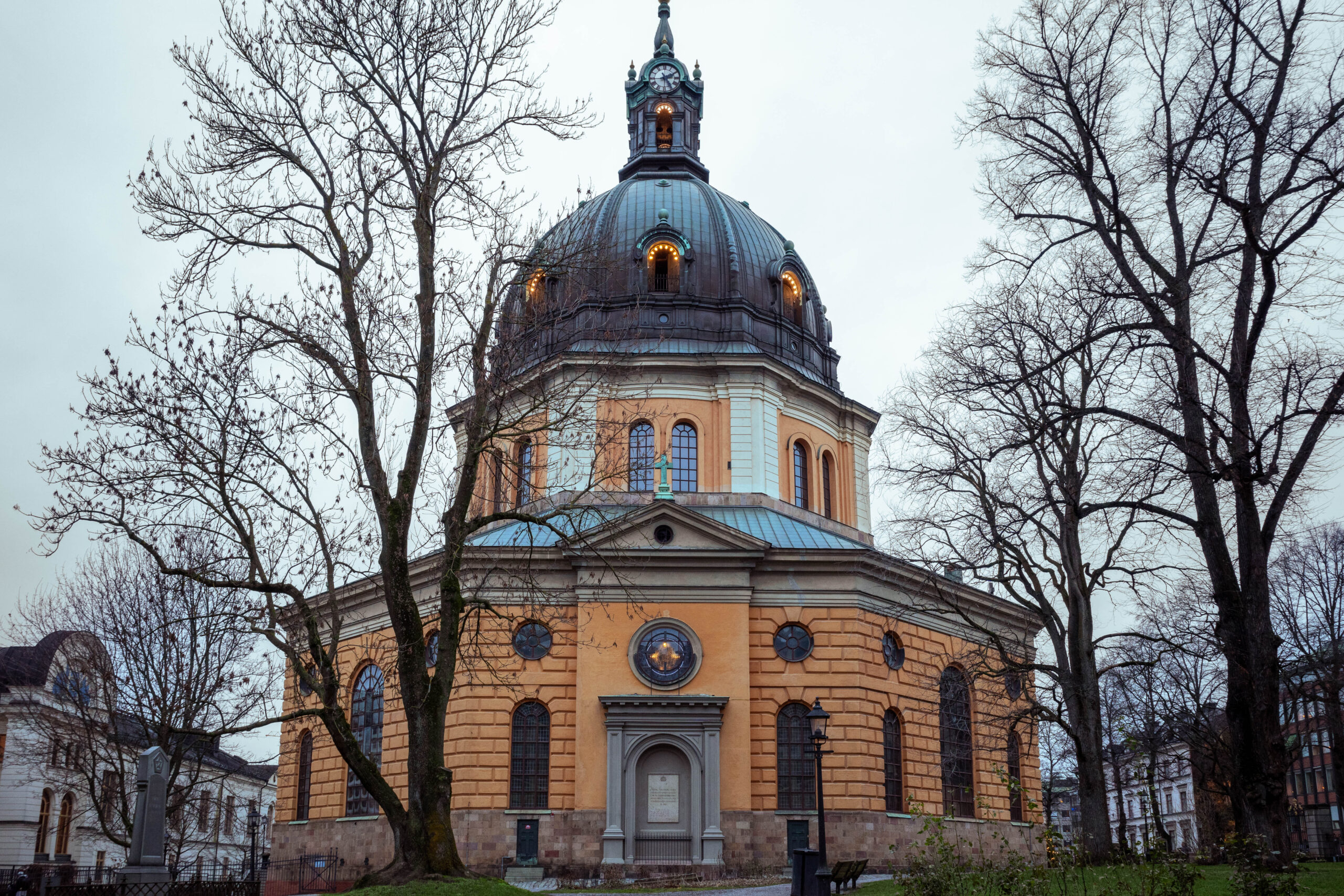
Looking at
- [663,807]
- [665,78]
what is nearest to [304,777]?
[663,807]

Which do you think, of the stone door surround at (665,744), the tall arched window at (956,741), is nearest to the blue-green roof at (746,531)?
the stone door surround at (665,744)

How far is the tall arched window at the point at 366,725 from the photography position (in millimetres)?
31375

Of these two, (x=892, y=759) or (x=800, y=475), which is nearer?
(x=892, y=759)

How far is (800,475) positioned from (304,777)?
56.8ft

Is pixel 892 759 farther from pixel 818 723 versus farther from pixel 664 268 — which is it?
pixel 664 268

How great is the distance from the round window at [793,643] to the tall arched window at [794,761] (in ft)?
3.90

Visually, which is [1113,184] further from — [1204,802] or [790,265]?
[1204,802]

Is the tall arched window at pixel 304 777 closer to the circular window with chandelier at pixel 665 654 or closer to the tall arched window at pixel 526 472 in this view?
the tall arched window at pixel 526 472

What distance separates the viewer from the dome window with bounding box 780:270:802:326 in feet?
123

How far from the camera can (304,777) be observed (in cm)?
3434

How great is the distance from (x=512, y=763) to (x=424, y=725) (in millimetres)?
12998

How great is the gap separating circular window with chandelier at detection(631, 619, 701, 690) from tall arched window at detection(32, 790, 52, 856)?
97.4 feet

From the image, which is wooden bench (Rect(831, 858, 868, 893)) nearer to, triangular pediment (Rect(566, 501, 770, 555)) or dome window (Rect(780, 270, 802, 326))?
triangular pediment (Rect(566, 501, 770, 555))

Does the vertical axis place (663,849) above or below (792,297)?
below
